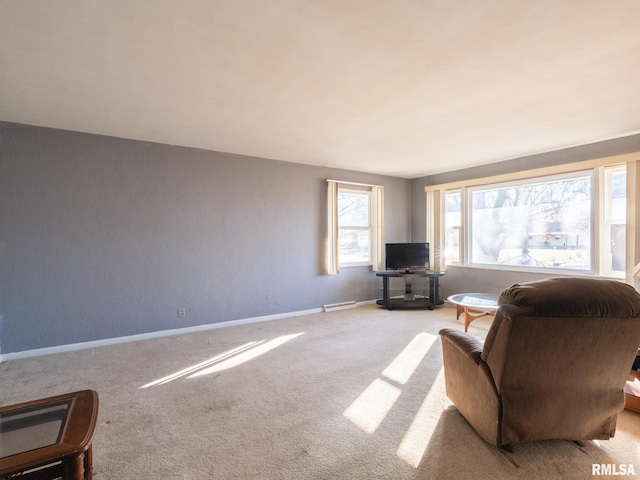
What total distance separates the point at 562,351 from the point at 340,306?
13.2 feet

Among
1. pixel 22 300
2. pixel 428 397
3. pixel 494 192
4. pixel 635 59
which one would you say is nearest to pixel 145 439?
pixel 428 397

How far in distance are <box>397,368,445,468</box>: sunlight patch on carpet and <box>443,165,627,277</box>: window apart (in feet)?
10.2

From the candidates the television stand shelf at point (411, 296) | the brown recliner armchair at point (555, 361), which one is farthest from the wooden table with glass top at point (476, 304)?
the brown recliner armchair at point (555, 361)

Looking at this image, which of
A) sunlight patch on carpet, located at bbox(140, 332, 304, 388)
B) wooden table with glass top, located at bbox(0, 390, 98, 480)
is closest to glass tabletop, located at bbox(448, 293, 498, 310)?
sunlight patch on carpet, located at bbox(140, 332, 304, 388)

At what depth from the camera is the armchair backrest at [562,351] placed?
151 centimetres

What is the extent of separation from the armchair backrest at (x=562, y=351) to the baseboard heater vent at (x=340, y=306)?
367cm

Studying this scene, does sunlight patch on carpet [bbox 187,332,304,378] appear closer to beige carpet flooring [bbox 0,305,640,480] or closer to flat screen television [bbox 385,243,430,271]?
beige carpet flooring [bbox 0,305,640,480]

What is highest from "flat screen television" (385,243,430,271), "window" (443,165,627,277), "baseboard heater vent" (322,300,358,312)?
"window" (443,165,627,277)

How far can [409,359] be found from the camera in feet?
10.5

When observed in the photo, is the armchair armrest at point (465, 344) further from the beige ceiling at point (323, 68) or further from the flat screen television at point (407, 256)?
the flat screen television at point (407, 256)

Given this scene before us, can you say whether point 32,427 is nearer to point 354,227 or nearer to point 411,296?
point 354,227

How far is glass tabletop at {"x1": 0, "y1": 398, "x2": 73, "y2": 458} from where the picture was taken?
1203 millimetres

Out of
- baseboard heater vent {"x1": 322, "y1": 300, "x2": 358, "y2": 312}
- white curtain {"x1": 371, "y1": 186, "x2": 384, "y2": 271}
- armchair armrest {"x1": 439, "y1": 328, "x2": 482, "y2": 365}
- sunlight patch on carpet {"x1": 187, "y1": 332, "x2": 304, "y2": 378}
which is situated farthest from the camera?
white curtain {"x1": 371, "y1": 186, "x2": 384, "y2": 271}

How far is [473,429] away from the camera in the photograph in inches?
79.2
